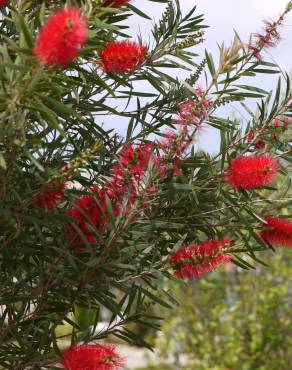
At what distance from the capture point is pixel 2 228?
243 centimetres

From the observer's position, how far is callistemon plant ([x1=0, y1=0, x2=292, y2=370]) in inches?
86.2

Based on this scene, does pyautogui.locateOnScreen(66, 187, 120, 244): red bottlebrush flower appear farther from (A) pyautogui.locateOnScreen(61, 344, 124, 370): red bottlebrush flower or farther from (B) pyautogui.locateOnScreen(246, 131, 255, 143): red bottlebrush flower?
(B) pyautogui.locateOnScreen(246, 131, 255, 143): red bottlebrush flower

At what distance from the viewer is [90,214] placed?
2.29m

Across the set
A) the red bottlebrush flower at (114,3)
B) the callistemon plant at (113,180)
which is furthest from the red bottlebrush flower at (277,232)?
the red bottlebrush flower at (114,3)

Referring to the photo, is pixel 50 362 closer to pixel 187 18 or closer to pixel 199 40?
pixel 199 40

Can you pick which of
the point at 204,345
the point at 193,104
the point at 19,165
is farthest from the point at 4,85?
the point at 204,345

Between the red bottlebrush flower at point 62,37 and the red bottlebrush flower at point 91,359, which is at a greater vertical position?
the red bottlebrush flower at point 62,37

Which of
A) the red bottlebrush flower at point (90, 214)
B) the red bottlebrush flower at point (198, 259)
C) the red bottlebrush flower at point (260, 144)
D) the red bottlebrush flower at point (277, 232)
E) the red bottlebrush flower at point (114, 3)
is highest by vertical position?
the red bottlebrush flower at point (114, 3)

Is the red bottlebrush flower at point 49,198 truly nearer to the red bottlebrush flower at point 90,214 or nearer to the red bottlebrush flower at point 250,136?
the red bottlebrush flower at point 90,214

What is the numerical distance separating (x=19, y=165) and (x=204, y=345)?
7.12 m

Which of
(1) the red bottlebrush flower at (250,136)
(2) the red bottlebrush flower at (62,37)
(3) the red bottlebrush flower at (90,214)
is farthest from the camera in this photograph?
(1) the red bottlebrush flower at (250,136)

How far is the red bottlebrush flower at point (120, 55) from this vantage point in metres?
2.37

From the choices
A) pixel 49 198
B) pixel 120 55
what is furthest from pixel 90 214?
pixel 120 55

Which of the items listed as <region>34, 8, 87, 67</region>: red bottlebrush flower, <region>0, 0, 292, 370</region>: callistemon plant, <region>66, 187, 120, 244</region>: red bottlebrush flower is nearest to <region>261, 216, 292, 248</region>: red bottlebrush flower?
<region>0, 0, 292, 370</region>: callistemon plant
